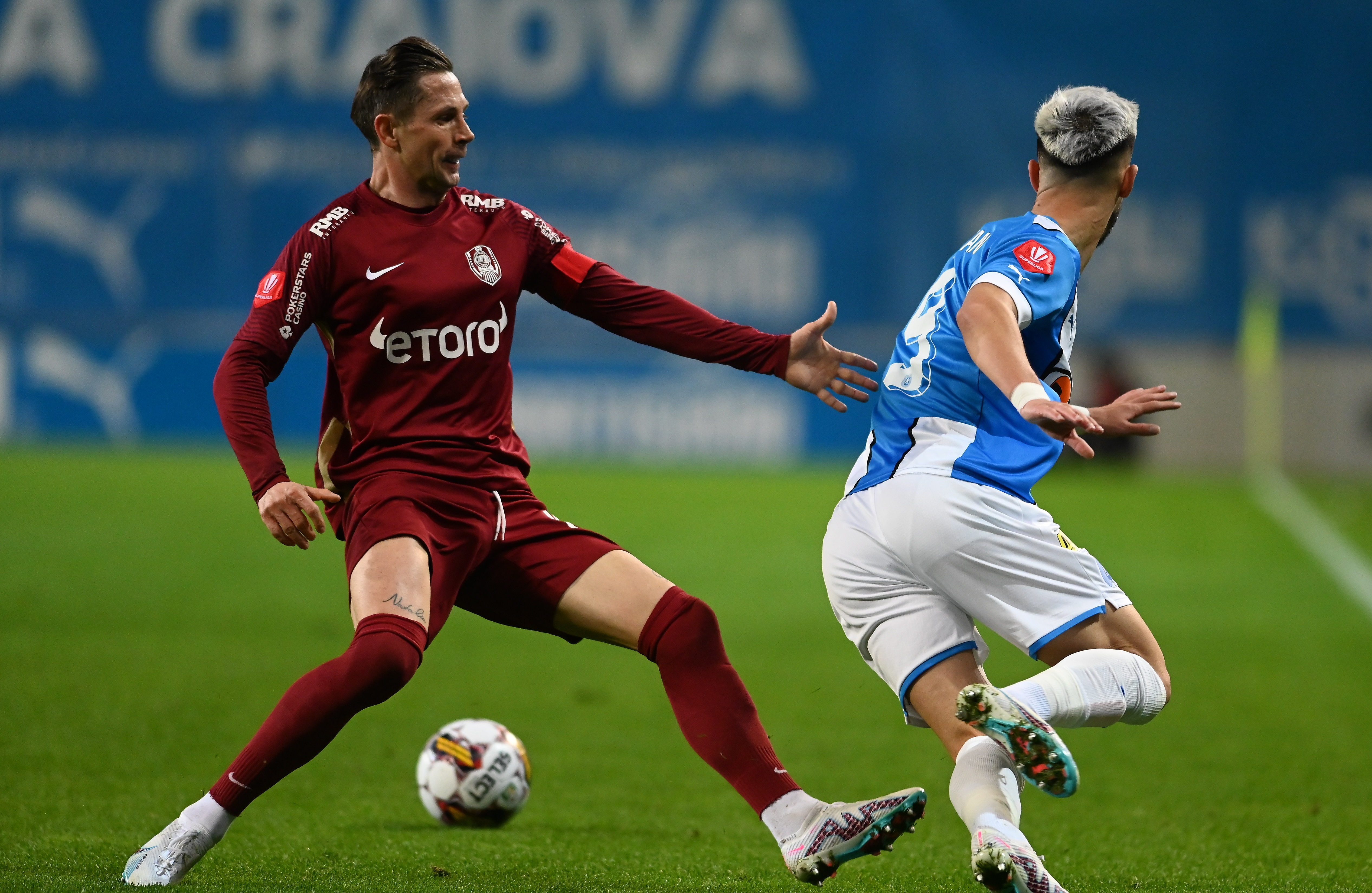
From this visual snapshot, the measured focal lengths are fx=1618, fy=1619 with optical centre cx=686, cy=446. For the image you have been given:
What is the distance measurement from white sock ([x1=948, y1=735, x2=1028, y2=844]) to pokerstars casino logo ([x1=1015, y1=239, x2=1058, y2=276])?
43.0 inches

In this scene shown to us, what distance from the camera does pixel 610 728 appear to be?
698 cm

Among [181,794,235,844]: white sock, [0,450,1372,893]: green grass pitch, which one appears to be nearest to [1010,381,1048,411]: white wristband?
[0,450,1372,893]: green grass pitch

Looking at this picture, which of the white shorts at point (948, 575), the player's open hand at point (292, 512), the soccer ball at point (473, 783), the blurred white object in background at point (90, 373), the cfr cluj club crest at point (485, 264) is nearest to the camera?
the white shorts at point (948, 575)

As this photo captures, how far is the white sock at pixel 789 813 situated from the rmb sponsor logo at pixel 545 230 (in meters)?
1.68

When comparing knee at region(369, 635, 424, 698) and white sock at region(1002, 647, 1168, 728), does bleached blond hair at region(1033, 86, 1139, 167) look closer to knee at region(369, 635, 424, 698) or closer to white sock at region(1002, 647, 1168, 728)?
white sock at region(1002, 647, 1168, 728)

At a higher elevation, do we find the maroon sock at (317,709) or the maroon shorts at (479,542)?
the maroon shorts at (479,542)

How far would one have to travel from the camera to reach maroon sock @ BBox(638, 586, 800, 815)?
4.13m

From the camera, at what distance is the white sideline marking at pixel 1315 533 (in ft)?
39.1

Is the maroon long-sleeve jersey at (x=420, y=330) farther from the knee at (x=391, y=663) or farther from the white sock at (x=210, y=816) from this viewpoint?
the white sock at (x=210, y=816)

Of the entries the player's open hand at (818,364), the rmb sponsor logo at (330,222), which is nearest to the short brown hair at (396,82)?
the rmb sponsor logo at (330,222)

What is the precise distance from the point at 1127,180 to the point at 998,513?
90cm

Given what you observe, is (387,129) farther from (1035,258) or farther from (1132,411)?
(1132,411)

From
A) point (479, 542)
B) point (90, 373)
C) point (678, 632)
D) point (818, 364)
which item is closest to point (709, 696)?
point (678, 632)

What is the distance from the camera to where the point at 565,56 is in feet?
66.8
